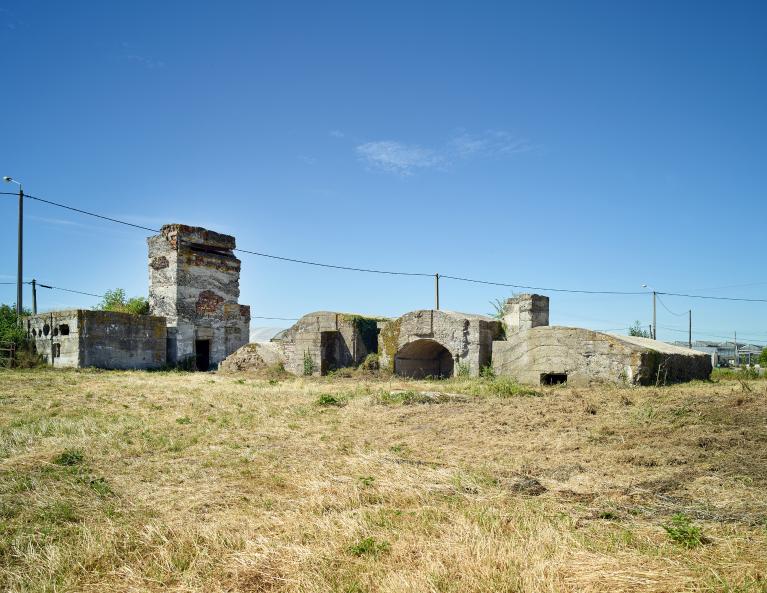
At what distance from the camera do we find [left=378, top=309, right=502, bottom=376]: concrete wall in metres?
15.5

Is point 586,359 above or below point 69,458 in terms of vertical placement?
above

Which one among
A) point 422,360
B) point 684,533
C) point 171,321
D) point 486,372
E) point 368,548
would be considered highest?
point 171,321

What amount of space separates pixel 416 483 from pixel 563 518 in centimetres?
134

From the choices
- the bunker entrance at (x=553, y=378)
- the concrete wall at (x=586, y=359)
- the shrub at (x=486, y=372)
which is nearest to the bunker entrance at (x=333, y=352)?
the shrub at (x=486, y=372)

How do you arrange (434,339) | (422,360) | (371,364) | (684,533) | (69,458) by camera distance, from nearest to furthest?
(684,533) < (69,458) < (434,339) < (371,364) < (422,360)

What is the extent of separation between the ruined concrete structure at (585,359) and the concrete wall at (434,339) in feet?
1.78

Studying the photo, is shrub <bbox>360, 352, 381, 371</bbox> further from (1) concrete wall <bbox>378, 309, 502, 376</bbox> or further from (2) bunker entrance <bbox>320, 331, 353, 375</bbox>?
(2) bunker entrance <bbox>320, 331, 353, 375</bbox>

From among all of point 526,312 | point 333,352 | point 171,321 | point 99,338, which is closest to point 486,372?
point 526,312

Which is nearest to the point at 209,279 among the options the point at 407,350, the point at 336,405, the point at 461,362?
the point at 407,350

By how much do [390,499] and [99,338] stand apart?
1642 centimetres

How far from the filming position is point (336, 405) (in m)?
10.3

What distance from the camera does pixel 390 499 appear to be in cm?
468

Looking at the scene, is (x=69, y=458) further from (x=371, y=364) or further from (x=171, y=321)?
(x=171, y=321)

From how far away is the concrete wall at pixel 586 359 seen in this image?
1284 cm
